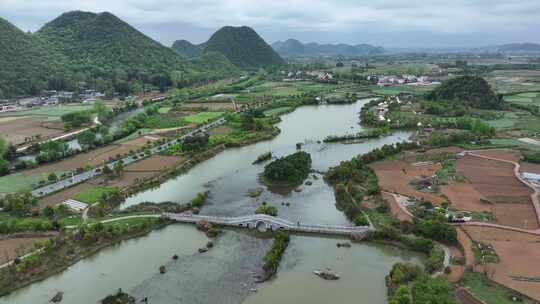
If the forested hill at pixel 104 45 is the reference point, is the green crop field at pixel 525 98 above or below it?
below

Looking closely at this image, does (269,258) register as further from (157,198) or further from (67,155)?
(67,155)

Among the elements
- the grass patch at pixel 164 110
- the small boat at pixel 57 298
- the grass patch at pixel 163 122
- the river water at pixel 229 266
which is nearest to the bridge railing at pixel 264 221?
the river water at pixel 229 266

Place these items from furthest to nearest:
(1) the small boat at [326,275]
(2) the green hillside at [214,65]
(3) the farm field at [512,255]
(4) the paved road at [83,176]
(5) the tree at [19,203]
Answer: (2) the green hillside at [214,65] < (4) the paved road at [83,176] < (5) the tree at [19,203] < (1) the small boat at [326,275] < (3) the farm field at [512,255]

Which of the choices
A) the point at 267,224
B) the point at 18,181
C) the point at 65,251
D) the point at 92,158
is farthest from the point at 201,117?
the point at 65,251

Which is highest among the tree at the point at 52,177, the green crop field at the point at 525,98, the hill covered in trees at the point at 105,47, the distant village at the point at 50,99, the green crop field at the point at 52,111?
the hill covered in trees at the point at 105,47

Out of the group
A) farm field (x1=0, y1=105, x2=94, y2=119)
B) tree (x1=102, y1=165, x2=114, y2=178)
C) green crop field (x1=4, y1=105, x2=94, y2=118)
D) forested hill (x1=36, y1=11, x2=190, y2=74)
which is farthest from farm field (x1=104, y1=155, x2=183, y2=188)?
forested hill (x1=36, y1=11, x2=190, y2=74)

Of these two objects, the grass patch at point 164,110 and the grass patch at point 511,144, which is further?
the grass patch at point 164,110

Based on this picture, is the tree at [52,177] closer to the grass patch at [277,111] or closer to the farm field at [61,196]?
the farm field at [61,196]
